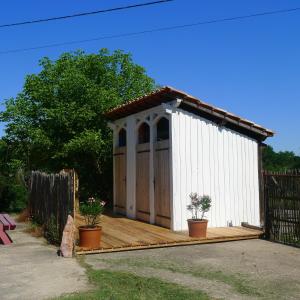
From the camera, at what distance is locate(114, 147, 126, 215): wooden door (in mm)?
15484

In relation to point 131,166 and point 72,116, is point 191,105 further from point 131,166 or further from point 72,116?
point 72,116

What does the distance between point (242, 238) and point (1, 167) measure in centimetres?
1150

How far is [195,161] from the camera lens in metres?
12.2

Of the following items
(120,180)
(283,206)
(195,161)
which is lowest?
(283,206)

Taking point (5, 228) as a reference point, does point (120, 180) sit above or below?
above

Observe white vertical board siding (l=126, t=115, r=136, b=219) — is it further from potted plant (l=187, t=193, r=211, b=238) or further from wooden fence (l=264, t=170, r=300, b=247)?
wooden fence (l=264, t=170, r=300, b=247)

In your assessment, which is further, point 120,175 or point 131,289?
point 120,175

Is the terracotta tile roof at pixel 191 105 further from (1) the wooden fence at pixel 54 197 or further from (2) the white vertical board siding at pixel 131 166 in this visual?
(1) the wooden fence at pixel 54 197

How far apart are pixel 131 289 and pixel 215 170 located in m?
6.48

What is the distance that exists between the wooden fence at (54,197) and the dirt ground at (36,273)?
0.81 metres

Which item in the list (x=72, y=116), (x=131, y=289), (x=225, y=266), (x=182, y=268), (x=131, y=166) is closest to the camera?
(x=131, y=289)

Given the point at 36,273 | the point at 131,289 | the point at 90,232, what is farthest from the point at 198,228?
the point at 131,289

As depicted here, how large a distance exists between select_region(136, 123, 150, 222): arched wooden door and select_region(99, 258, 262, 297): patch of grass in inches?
193

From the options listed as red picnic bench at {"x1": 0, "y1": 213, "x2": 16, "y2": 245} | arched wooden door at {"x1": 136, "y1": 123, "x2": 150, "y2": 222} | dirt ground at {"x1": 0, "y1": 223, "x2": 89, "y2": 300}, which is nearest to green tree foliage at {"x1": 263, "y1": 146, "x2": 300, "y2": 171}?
arched wooden door at {"x1": 136, "y1": 123, "x2": 150, "y2": 222}
